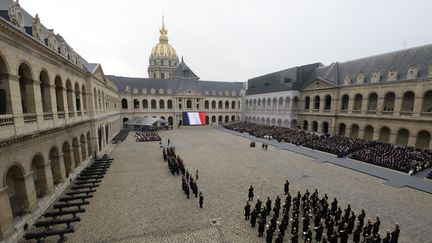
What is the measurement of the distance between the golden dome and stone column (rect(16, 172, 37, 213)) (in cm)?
7842

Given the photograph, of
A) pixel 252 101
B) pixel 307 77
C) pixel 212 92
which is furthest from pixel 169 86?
pixel 307 77

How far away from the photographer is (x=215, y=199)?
13148 millimetres

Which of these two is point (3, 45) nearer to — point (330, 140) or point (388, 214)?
point (388, 214)

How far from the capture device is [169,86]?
5950 centimetres

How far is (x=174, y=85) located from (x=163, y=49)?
30.8 meters

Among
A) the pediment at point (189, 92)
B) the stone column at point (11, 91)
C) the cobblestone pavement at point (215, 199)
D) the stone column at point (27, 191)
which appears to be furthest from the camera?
the pediment at point (189, 92)

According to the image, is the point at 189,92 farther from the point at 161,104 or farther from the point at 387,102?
the point at 387,102

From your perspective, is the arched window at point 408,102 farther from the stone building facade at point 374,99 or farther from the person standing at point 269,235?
the person standing at point 269,235

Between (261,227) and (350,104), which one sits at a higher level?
(350,104)

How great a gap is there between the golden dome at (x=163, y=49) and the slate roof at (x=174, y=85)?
2687cm

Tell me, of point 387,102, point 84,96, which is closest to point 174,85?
point 84,96

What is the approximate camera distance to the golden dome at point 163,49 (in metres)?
81.6

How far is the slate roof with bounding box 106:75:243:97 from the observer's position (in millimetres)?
55219

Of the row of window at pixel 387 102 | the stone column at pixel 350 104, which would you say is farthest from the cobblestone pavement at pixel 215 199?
the stone column at pixel 350 104
